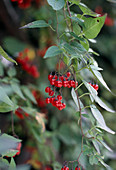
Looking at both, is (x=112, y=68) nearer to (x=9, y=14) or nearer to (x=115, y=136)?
(x=115, y=136)

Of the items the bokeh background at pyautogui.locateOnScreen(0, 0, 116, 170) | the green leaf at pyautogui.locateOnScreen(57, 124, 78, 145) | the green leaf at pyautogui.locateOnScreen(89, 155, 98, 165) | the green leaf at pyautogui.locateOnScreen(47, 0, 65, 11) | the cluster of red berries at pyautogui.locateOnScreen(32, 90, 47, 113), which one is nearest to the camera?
the green leaf at pyautogui.locateOnScreen(47, 0, 65, 11)

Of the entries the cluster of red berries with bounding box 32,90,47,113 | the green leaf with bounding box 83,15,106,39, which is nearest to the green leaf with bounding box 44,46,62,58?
the green leaf with bounding box 83,15,106,39

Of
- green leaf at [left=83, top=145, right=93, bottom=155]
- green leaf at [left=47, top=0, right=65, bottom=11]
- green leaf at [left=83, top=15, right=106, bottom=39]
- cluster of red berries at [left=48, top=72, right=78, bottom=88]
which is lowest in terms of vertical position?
green leaf at [left=83, top=145, right=93, bottom=155]

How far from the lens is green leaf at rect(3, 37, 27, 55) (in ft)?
7.18

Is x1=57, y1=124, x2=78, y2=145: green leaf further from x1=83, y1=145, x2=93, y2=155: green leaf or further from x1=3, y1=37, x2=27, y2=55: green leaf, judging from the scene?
x1=3, y1=37, x2=27, y2=55: green leaf

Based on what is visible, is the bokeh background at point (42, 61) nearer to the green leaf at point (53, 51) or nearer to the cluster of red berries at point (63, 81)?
the cluster of red berries at point (63, 81)

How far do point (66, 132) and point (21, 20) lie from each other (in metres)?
1.27

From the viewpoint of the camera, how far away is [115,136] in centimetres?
213

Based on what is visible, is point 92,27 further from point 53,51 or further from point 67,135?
point 67,135

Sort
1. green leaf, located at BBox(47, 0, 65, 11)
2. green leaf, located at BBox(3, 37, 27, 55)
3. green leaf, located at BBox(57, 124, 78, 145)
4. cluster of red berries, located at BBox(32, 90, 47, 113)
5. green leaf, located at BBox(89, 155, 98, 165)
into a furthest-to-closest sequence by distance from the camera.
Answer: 1. green leaf, located at BBox(3, 37, 27, 55)
2. cluster of red berries, located at BBox(32, 90, 47, 113)
3. green leaf, located at BBox(57, 124, 78, 145)
4. green leaf, located at BBox(89, 155, 98, 165)
5. green leaf, located at BBox(47, 0, 65, 11)

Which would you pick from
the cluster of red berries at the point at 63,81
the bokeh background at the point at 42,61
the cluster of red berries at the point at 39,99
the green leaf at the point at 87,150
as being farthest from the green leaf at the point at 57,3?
the cluster of red berries at the point at 39,99

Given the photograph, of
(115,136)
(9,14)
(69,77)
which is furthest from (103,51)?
(69,77)

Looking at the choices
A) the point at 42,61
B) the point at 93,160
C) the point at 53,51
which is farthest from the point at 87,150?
the point at 42,61

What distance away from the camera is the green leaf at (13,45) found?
86.2 inches
